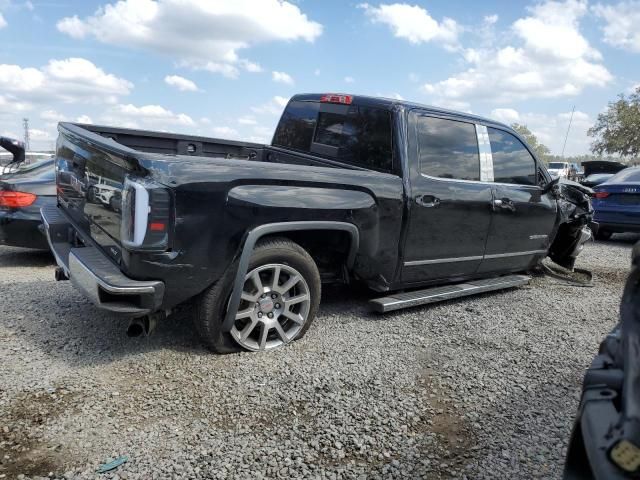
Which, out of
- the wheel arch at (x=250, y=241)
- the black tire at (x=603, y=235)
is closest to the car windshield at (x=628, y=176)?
the black tire at (x=603, y=235)

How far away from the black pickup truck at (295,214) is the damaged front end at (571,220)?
43 centimetres

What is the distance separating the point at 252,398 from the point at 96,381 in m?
0.98

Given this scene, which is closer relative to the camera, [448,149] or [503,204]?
[448,149]

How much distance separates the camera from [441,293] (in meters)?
4.33

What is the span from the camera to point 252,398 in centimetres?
280

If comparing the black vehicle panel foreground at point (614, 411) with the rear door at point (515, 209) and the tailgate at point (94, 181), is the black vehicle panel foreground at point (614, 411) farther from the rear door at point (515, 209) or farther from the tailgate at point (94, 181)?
the rear door at point (515, 209)

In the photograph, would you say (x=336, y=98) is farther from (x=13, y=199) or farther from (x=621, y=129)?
(x=621, y=129)

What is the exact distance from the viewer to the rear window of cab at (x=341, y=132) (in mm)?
4008

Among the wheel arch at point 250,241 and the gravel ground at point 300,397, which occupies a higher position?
the wheel arch at point 250,241

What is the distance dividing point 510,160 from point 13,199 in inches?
220

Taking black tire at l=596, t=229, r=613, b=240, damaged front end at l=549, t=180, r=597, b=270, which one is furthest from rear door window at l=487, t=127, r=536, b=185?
black tire at l=596, t=229, r=613, b=240

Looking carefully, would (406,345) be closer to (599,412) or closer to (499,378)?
(499,378)

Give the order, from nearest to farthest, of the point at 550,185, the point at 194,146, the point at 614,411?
1. the point at 614,411
2. the point at 194,146
3. the point at 550,185

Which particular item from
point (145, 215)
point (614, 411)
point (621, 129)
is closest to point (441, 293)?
point (145, 215)
